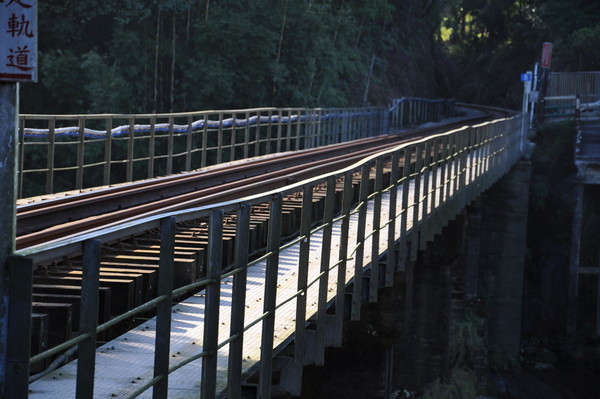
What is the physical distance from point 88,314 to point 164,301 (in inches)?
27.7

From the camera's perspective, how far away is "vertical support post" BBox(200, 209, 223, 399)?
5.16 metres

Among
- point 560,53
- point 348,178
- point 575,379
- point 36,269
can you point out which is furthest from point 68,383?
point 560,53

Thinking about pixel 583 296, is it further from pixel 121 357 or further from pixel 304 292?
pixel 121 357

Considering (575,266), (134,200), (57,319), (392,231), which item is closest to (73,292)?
(57,319)

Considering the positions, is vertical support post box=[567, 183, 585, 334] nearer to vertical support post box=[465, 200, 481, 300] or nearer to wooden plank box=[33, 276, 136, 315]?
vertical support post box=[465, 200, 481, 300]

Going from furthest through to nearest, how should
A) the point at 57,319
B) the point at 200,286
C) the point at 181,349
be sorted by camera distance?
the point at 200,286
the point at 181,349
the point at 57,319

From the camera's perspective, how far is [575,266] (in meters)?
30.4

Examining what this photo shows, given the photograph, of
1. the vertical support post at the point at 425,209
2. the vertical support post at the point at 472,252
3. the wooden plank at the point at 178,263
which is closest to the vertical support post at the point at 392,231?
the vertical support post at the point at 425,209

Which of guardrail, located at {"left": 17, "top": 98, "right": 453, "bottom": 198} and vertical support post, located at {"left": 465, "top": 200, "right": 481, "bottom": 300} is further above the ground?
guardrail, located at {"left": 17, "top": 98, "right": 453, "bottom": 198}

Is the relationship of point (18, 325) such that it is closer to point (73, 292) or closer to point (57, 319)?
point (57, 319)

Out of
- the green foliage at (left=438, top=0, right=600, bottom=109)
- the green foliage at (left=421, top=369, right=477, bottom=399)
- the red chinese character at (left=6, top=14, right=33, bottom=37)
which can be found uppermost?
the green foliage at (left=438, top=0, right=600, bottom=109)

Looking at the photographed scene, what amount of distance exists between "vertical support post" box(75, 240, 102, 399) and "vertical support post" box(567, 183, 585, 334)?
27.4 metres

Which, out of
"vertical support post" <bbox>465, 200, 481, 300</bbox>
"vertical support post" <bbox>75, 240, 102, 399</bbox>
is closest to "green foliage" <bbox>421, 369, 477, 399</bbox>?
"vertical support post" <bbox>465, 200, 481, 300</bbox>

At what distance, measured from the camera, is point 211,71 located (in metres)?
31.4
